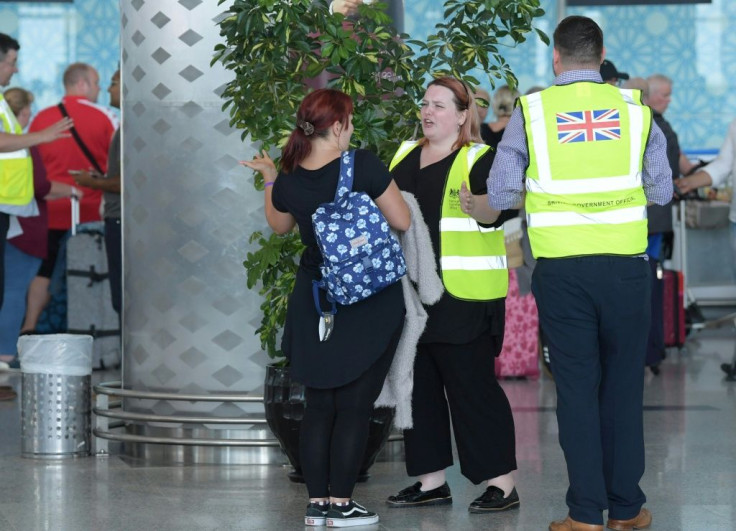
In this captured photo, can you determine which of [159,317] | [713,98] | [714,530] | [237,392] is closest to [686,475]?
[714,530]

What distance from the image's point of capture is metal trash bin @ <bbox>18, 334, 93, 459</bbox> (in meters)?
6.11

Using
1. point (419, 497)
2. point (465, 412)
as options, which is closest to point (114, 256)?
point (419, 497)

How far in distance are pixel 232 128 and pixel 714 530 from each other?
260 centimetres

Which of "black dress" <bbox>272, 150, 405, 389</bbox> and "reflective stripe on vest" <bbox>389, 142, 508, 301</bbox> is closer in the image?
"black dress" <bbox>272, 150, 405, 389</bbox>

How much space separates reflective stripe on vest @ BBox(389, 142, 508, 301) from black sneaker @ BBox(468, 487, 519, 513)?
688 millimetres

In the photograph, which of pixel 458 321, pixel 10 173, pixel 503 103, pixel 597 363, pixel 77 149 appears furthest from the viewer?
pixel 77 149

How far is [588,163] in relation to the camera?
4.36 metres

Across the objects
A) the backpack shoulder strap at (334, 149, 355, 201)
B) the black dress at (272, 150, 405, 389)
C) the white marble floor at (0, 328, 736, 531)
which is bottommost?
the white marble floor at (0, 328, 736, 531)

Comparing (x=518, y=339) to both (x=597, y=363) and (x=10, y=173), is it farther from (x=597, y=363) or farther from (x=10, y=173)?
(x=597, y=363)

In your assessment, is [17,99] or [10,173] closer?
[10,173]

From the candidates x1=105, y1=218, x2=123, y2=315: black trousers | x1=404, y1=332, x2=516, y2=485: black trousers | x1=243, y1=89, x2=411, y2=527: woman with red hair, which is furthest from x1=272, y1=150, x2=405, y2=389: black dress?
x1=105, y1=218, x2=123, y2=315: black trousers

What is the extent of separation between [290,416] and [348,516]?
2.32 feet

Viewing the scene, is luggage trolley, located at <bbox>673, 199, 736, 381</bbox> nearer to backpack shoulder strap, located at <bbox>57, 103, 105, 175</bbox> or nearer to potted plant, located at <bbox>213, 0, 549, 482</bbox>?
backpack shoulder strap, located at <bbox>57, 103, 105, 175</bbox>

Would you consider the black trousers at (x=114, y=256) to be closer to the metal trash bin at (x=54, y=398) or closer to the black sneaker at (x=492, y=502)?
the metal trash bin at (x=54, y=398)
